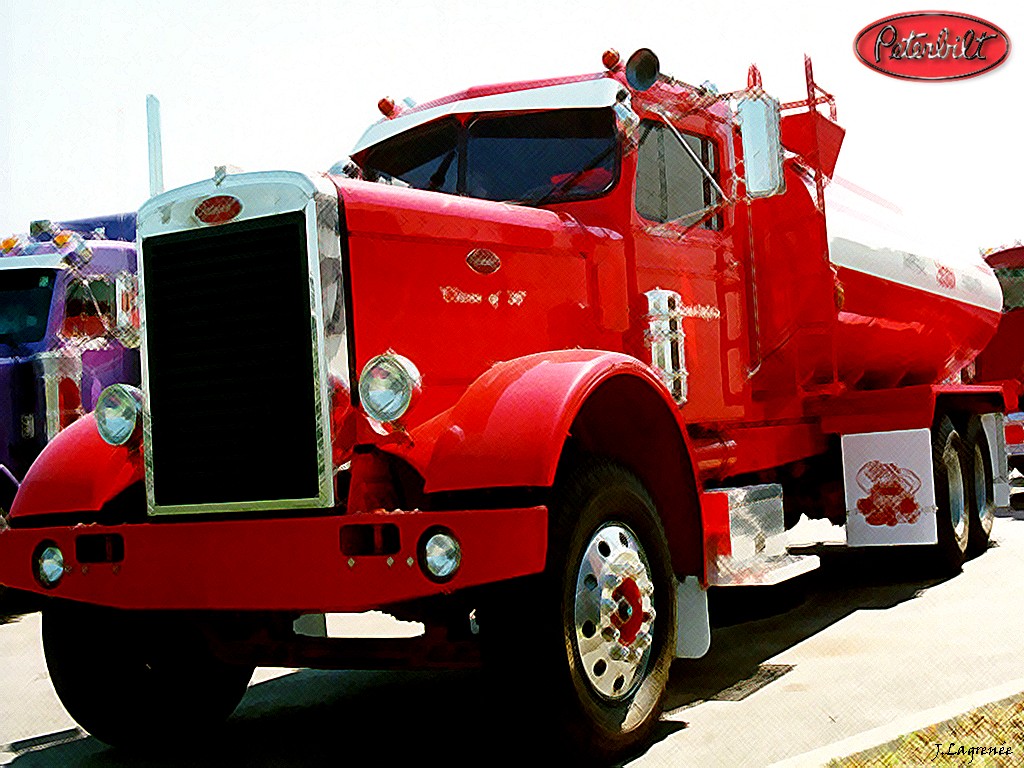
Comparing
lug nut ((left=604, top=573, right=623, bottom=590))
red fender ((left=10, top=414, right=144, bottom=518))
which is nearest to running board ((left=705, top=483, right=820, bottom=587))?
lug nut ((left=604, top=573, right=623, bottom=590))

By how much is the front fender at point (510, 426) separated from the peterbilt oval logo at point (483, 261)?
527 mm

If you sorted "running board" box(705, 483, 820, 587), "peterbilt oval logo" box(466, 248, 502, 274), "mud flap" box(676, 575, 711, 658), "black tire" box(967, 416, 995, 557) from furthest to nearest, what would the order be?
"black tire" box(967, 416, 995, 557), "running board" box(705, 483, 820, 587), "mud flap" box(676, 575, 711, 658), "peterbilt oval logo" box(466, 248, 502, 274)

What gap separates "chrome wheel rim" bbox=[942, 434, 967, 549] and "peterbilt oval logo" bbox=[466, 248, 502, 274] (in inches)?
189

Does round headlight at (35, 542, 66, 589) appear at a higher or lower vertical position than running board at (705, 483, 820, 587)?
higher

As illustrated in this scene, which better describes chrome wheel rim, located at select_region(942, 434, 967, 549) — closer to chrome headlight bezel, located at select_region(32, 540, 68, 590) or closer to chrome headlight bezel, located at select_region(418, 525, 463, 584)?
chrome headlight bezel, located at select_region(418, 525, 463, 584)

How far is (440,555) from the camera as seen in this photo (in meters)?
3.92

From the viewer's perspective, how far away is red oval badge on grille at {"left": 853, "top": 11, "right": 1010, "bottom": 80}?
759cm

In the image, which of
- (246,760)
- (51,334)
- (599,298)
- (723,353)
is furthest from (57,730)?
(51,334)

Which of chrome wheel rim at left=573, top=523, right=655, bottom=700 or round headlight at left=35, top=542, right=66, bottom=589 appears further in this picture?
round headlight at left=35, top=542, right=66, bottom=589

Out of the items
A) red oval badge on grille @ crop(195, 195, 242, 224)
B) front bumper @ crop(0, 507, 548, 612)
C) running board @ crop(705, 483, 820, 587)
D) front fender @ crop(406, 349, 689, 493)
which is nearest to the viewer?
front bumper @ crop(0, 507, 548, 612)

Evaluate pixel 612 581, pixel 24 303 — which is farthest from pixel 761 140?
pixel 24 303

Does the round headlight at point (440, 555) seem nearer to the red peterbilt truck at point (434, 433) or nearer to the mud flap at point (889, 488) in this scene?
the red peterbilt truck at point (434, 433)

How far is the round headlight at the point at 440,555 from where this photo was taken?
12.8 ft

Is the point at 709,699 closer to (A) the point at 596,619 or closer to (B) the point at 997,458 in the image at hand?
(A) the point at 596,619
